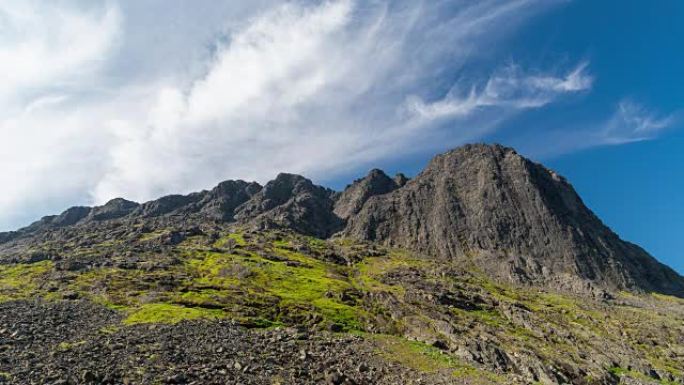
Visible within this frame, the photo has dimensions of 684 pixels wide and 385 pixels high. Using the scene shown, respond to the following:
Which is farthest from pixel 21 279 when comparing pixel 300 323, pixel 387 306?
pixel 387 306

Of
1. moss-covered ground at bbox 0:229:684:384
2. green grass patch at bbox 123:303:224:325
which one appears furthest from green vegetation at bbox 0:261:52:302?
green grass patch at bbox 123:303:224:325

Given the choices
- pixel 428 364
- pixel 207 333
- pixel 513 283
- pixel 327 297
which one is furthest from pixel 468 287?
pixel 207 333

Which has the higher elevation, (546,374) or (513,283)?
(513,283)

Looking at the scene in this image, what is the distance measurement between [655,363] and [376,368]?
3297 inches

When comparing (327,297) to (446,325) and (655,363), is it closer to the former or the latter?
(446,325)

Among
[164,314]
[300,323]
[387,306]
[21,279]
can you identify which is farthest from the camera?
[21,279]

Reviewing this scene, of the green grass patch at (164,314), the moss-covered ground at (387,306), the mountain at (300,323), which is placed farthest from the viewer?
the moss-covered ground at (387,306)

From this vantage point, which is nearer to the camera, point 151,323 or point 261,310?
point 151,323

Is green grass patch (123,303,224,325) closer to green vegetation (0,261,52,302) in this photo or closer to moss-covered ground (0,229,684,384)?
moss-covered ground (0,229,684,384)

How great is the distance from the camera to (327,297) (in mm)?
105812

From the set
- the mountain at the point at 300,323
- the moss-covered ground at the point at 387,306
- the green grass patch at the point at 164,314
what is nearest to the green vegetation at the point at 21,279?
the moss-covered ground at the point at 387,306

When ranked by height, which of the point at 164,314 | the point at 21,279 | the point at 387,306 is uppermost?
the point at 21,279

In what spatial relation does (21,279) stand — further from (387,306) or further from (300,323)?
(387,306)

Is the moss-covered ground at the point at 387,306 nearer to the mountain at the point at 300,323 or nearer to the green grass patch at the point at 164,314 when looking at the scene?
the green grass patch at the point at 164,314
